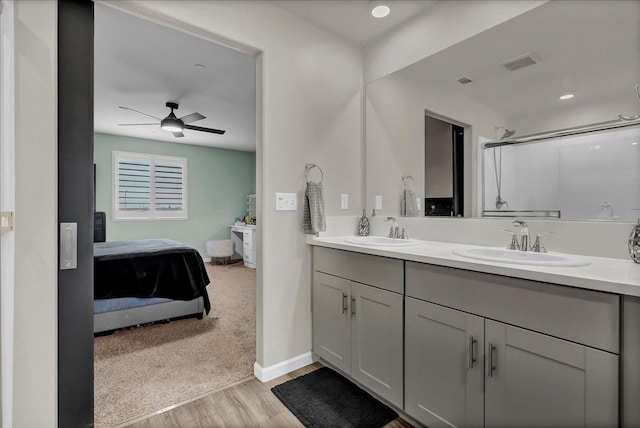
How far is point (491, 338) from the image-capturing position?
3.88 ft

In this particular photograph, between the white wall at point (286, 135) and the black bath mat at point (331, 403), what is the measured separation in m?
0.23

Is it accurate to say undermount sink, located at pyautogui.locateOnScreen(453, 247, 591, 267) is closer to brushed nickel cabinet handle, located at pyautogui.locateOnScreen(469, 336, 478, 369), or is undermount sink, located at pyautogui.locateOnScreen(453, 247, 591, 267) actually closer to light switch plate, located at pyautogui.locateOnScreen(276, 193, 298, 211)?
brushed nickel cabinet handle, located at pyautogui.locateOnScreen(469, 336, 478, 369)

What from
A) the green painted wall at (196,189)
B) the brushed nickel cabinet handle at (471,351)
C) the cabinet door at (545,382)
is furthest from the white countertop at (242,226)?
the cabinet door at (545,382)

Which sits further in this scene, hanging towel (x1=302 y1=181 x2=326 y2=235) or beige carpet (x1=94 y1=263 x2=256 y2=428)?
hanging towel (x1=302 y1=181 x2=326 y2=235)

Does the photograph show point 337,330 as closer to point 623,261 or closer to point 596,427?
point 596,427

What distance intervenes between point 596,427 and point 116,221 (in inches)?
252

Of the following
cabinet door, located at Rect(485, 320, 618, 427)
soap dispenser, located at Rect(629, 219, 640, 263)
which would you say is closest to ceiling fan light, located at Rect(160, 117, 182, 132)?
cabinet door, located at Rect(485, 320, 618, 427)

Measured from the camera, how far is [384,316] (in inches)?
63.8

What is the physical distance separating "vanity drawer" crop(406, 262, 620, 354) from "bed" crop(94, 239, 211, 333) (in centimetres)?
239

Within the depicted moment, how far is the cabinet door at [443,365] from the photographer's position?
4.04 feet

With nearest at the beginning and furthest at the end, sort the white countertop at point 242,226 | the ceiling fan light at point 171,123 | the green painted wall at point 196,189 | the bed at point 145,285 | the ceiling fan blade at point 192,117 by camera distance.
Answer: the bed at point 145,285 → the ceiling fan blade at point 192,117 → the ceiling fan light at point 171,123 → the green painted wall at point 196,189 → the white countertop at point 242,226

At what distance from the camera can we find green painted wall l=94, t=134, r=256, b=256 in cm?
537

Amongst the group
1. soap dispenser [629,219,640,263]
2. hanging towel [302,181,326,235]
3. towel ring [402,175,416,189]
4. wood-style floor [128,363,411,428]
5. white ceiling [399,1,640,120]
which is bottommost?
wood-style floor [128,363,411,428]

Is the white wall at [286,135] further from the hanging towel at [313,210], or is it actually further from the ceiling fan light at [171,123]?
the ceiling fan light at [171,123]
